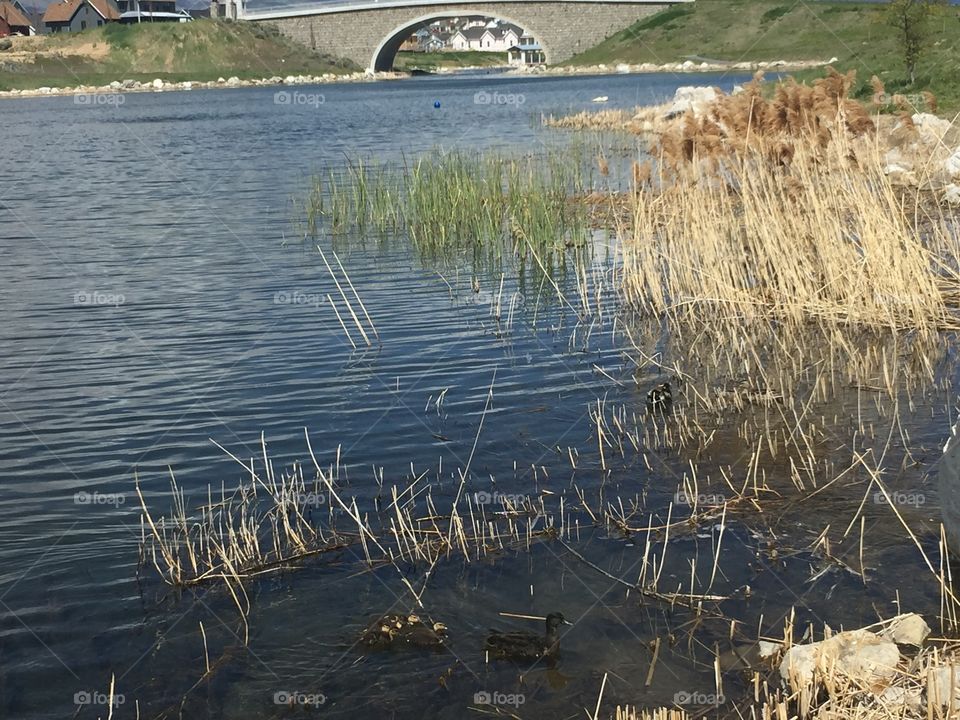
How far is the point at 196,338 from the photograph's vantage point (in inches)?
431

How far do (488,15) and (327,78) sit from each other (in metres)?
14.4

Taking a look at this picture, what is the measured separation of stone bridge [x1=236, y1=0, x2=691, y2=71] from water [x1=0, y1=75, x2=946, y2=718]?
3338 inches

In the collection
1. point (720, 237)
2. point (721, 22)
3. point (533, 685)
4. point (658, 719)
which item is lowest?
point (533, 685)

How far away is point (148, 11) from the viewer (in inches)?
5305

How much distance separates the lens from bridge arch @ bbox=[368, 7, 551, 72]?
313ft

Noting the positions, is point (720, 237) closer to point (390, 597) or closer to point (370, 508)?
point (370, 508)

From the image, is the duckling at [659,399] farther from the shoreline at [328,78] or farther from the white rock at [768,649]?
the shoreline at [328,78]

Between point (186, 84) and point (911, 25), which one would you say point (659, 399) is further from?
point (186, 84)

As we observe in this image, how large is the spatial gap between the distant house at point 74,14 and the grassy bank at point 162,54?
1936cm

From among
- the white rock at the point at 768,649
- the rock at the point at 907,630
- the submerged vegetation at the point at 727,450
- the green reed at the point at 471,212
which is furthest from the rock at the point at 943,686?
the green reed at the point at 471,212

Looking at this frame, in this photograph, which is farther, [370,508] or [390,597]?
[370,508]

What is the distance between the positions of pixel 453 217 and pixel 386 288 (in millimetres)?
2748

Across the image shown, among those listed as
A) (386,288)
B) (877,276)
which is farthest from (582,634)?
(386,288)

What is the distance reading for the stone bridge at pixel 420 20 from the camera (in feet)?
318
